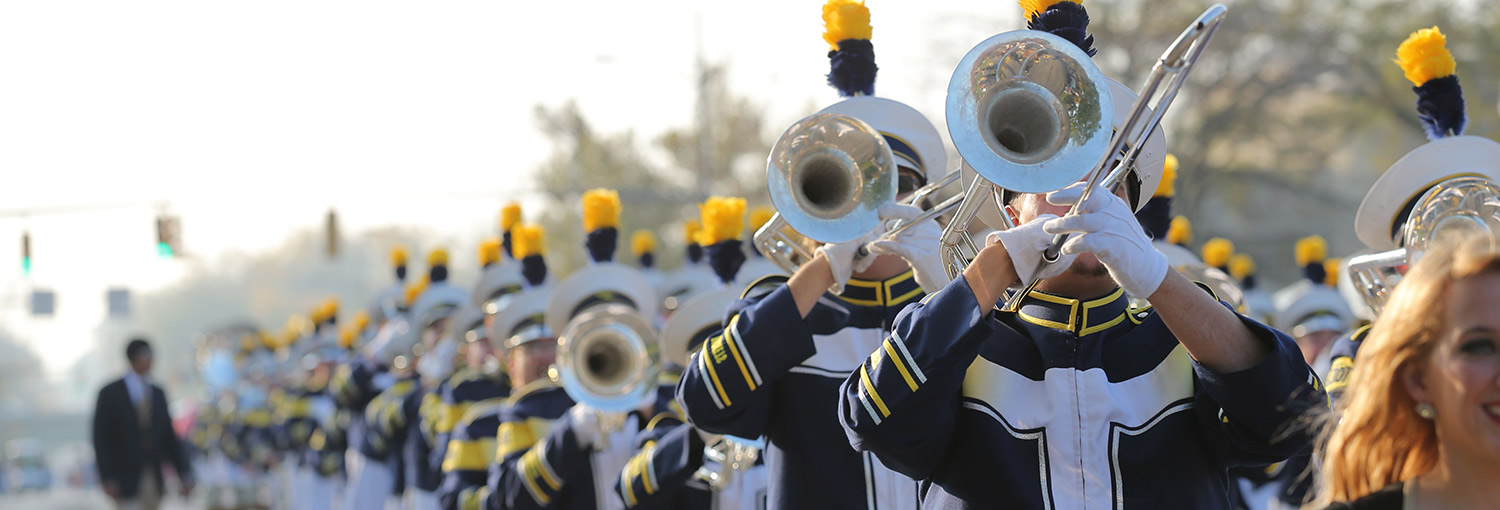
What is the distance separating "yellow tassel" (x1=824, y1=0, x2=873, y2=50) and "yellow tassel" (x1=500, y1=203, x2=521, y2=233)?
20.4ft

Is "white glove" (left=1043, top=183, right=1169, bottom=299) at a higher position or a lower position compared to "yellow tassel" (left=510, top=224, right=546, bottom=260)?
lower

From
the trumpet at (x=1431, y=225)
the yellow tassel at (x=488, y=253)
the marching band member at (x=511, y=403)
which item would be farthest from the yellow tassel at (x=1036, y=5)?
the yellow tassel at (x=488, y=253)

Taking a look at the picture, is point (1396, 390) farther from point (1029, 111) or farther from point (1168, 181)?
point (1168, 181)

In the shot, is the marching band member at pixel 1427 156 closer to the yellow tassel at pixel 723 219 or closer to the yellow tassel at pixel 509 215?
the yellow tassel at pixel 723 219

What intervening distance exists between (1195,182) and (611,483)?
75.6 feet

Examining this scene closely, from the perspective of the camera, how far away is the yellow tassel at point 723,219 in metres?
6.61

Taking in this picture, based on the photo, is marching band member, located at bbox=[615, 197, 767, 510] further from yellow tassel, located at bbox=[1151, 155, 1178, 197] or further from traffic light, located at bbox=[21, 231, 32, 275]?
traffic light, located at bbox=[21, 231, 32, 275]

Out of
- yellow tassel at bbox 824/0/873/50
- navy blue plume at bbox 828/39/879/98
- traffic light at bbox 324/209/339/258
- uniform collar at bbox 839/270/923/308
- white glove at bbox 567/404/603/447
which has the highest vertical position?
traffic light at bbox 324/209/339/258

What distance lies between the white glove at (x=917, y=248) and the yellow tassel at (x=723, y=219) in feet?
7.59

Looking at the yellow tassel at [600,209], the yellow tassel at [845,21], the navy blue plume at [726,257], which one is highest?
the yellow tassel at [845,21]

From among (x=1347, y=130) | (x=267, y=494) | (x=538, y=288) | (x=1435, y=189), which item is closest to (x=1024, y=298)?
(x=1435, y=189)

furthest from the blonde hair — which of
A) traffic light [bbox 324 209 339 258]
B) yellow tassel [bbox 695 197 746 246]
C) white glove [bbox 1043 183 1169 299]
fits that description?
traffic light [bbox 324 209 339 258]

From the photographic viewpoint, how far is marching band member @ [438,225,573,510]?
7809 millimetres

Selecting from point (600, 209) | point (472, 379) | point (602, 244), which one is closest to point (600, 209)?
point (600, 209)
